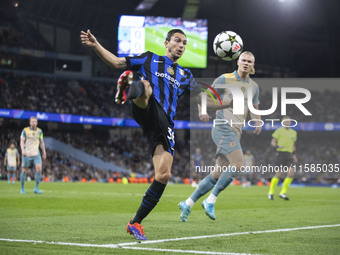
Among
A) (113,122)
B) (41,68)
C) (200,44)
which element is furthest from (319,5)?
(41,68)

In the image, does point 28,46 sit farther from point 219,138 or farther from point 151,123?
point 151,123

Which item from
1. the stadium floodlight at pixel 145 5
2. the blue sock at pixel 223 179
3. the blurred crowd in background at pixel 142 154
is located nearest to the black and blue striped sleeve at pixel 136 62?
the blue sock at pixel 223 179

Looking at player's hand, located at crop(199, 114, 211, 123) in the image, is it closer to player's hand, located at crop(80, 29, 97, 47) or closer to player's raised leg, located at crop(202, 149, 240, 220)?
player's raised leg, located at crop(202, 149, 240, 220)

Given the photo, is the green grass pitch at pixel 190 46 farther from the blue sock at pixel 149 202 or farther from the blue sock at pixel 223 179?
the blue sock at pixel 149 202

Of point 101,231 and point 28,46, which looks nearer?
point 101,231

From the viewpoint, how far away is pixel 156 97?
19.5 feet

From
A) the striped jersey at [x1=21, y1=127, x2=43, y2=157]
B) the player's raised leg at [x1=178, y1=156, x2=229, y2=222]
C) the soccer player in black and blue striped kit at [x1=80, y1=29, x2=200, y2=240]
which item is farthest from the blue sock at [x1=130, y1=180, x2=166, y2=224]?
the striped jersey at [x1=21, y1=127, x2=43, y2=157]

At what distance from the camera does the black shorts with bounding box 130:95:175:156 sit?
576cm

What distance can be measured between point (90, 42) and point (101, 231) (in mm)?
2294

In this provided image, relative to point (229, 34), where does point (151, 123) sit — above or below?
below

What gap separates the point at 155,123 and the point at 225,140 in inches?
123

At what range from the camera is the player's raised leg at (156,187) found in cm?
580

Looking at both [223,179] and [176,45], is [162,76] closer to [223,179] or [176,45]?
[176,45]

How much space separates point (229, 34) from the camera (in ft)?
27.9
